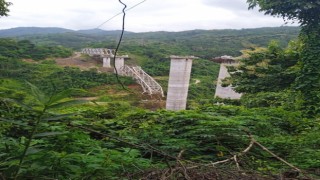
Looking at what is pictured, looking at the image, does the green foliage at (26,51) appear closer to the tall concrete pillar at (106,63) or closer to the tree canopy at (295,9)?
the tall concrete pillar at (106,63)

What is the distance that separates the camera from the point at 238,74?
43.3 feet

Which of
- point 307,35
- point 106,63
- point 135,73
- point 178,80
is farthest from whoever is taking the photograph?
point 106,63

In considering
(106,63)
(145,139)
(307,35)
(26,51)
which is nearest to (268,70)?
(307,35)

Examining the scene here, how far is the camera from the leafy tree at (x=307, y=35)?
32.6ft

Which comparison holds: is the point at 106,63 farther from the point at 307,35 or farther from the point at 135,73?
the point at 307,35

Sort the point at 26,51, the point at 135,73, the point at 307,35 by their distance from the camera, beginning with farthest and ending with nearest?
the point at 26,51 < the point at 135,73 < the point at 307,35

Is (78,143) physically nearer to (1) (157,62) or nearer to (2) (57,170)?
(2) (57,170)

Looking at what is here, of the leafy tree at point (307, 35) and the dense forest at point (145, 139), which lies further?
the leafy tree at point (307, 35)

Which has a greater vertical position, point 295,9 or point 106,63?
point 295,9

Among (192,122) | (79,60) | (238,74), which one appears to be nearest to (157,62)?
(79,60)

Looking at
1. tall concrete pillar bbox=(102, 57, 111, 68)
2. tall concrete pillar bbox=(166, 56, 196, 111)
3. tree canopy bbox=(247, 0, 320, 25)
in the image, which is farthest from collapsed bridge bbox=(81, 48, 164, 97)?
tree canopy bbox=(247, 0, 320, 25)

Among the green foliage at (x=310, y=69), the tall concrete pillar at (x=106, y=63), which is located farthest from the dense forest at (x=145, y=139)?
the tall concrete pillar at (x=106, y=63)

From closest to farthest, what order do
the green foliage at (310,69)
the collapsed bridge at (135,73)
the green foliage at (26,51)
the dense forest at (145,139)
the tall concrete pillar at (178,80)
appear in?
the dense forest at (145,139) < the green foliage at (310,69) < the tall concrete pillar at (178,80) < the collapsed bridge at (135,73) < the green foliage at (26,51)

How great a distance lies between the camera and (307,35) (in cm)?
1074
